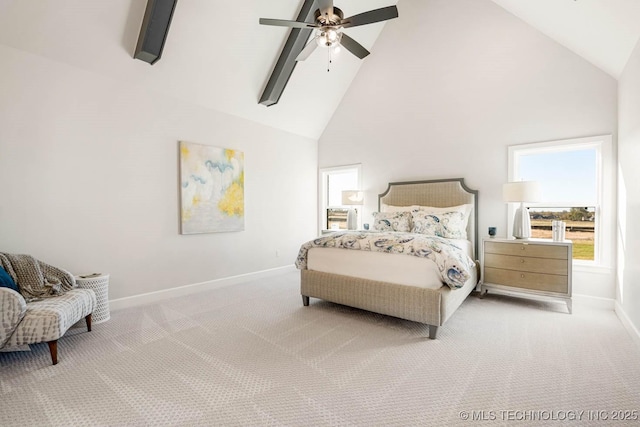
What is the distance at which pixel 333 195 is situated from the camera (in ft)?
20.9

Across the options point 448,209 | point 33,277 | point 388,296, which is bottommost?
point 388,296

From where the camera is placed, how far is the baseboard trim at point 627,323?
8.31ft

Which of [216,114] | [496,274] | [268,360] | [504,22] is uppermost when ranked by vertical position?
[504,22]

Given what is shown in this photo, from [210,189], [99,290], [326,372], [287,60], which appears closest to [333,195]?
[210,189]

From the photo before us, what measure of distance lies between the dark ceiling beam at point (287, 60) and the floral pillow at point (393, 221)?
2.53 metres

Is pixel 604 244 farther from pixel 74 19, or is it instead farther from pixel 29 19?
pixel 29 19

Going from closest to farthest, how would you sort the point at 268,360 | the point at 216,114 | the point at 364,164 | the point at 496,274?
the point at 268,360 < the point at 496,274 < the point at 216,114 < the point at 364,164

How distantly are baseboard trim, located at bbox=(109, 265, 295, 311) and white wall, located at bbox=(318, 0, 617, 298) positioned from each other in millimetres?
2230

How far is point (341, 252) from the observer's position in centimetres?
334

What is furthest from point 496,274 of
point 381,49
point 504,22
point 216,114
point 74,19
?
point 74,19

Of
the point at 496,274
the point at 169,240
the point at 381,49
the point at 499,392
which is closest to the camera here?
the point at 499,392

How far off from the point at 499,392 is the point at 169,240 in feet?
12.8

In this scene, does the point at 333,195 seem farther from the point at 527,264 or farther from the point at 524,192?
the point at 527,264

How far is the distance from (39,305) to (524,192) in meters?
4.93
